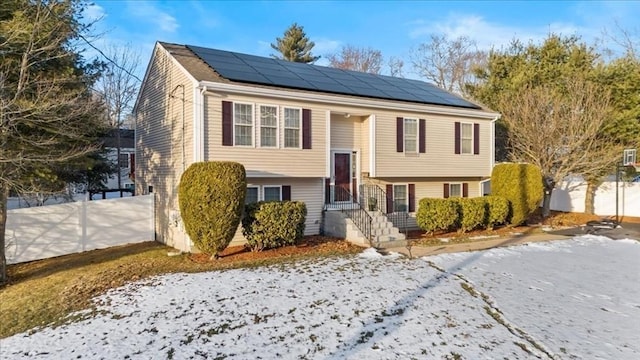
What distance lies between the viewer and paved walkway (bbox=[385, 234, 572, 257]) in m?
11.0

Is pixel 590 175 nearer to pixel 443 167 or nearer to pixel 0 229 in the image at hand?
pixel 443 167

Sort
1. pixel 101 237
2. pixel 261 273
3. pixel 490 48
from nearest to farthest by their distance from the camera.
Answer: pixel 261 273 < pixel 101 237 < pixel 490 48

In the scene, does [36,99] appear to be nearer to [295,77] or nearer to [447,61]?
[295,77]

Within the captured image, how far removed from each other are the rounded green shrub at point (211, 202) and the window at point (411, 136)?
7.54 metres

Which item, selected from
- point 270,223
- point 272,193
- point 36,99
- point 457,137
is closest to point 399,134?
point 457,137

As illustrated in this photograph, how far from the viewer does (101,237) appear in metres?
12.4

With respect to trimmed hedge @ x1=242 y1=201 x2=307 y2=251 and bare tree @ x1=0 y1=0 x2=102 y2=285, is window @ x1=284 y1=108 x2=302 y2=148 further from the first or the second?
bare tree @ x1=0 y1=0 x2=102 y2=285

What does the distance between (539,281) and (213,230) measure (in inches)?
290

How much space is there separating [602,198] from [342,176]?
1459 cm

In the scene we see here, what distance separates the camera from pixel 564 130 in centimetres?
1808

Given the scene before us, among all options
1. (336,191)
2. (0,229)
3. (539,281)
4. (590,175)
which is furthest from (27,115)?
(590,175)

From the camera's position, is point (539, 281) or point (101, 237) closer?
point (539, 281)

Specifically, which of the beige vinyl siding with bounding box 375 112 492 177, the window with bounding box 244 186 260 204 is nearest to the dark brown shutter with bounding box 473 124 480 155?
the beige vinyl siding with bounding box 375 112 492 177

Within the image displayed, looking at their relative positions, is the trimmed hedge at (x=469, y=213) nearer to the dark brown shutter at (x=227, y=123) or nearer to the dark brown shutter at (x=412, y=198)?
the dark brown shutter at (x=412, y=198)
